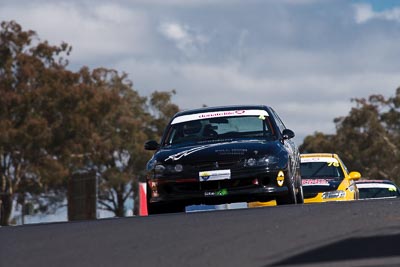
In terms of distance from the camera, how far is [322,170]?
65.2 ft

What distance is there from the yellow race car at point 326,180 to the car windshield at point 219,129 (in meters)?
3.32

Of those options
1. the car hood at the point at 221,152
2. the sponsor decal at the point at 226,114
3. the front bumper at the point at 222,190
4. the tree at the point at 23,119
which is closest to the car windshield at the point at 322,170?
the sponsor decal at the point at 226,114

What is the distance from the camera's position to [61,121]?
5306 cm

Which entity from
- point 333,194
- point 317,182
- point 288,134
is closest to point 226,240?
point 288,134

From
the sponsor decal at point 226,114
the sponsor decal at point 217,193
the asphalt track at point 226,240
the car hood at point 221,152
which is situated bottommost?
the asphalt track at point 226,240

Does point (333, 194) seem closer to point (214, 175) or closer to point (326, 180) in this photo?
point (326, 180)

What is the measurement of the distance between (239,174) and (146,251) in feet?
17.2

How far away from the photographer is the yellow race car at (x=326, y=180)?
18766 millimetres

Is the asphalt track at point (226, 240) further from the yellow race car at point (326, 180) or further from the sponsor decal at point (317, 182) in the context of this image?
the sponsor decal at point (317, 182)

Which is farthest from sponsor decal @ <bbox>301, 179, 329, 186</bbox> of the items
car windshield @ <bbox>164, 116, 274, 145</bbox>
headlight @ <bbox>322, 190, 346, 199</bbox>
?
car windshield @ <bbox>164, 116, 274, 145</bbox>

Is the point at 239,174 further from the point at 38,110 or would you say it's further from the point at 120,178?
the point at 120,178

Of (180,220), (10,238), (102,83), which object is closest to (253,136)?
(180,220)

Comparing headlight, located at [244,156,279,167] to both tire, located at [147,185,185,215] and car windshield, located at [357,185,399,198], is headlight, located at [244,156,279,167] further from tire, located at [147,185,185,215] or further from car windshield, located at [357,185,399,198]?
car windshield, located at [357,185,399,198]

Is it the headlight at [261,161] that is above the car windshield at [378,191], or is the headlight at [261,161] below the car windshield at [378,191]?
above
